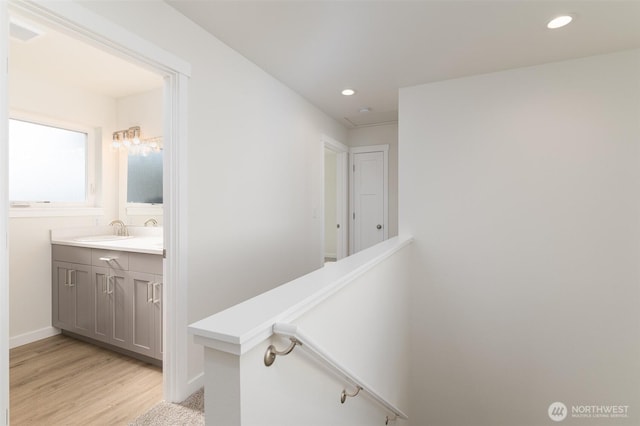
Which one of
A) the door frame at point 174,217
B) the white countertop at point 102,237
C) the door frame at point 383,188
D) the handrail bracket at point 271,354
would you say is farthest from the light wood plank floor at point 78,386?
the door frame at point 383,188

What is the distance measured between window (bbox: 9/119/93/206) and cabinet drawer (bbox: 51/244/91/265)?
0.50m

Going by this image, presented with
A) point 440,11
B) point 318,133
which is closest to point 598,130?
point 440,11

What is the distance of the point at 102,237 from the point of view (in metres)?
3.22

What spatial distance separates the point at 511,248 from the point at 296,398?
2.61 metres

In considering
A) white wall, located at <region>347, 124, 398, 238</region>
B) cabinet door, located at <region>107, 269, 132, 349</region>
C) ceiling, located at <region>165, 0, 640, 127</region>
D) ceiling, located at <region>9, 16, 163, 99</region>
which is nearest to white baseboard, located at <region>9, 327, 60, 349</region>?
cabinet door, located at <region>107, 269, 132, 349</region>

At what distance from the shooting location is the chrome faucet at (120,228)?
339cm

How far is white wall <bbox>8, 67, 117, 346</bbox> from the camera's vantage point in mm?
2777

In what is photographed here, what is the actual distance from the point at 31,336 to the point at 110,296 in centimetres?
107

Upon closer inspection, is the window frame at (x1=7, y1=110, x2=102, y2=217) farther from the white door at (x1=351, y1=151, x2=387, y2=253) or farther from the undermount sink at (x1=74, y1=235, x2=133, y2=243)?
the white door at (x1=351, y1=151, x2=387, y2=253)

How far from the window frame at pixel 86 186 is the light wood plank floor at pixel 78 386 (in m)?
1.23

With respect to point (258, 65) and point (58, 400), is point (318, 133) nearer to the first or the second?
point (258, 65)

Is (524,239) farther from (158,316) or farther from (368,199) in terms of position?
(158,316)

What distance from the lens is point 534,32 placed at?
2.16 metres

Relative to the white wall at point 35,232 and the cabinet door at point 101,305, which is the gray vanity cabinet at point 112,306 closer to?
the cabinet door at point 101,305
